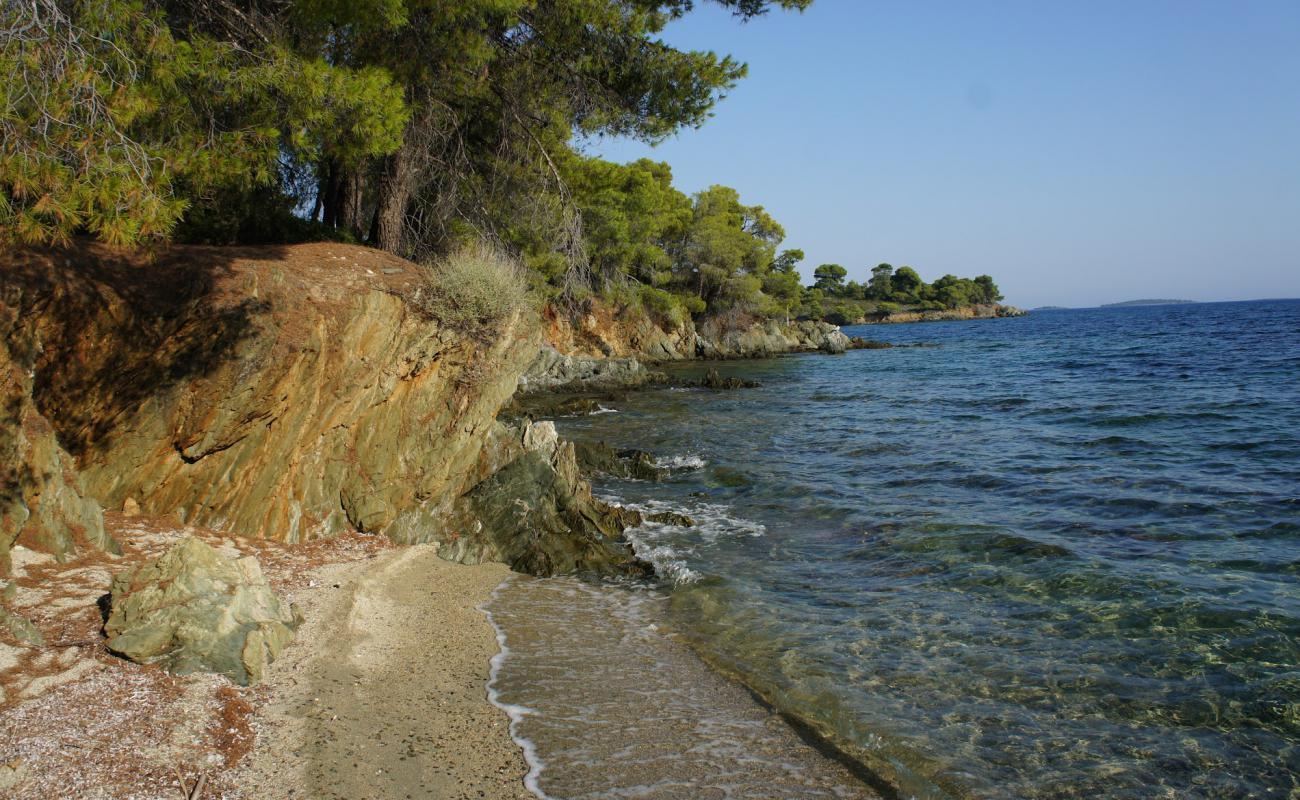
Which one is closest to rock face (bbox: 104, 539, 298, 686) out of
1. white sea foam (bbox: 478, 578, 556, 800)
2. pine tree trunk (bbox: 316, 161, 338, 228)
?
white sea foam (bbox: 478, 578, 556, 800)

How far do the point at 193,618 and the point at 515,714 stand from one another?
7.56ft

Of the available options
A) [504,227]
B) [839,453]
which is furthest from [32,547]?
[839,453]

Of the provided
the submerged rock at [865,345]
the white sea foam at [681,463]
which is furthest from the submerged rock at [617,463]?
the submerged rock at [865,345]

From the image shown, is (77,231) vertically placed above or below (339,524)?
above

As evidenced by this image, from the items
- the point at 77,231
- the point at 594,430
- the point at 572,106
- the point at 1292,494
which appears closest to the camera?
the point at 77,231

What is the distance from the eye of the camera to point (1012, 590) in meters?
8.48

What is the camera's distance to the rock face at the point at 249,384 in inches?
288

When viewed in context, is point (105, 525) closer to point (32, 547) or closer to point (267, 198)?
point (32, 547)

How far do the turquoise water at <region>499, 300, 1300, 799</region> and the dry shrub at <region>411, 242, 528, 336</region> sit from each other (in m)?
3.84

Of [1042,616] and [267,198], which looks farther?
[267,198]

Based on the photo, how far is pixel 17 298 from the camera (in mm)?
6777

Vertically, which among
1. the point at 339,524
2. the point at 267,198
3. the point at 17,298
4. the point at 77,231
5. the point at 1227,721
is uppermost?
the point at 267,198

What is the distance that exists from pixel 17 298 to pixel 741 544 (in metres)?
8.58

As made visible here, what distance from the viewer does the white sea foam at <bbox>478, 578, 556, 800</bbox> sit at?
459cm
